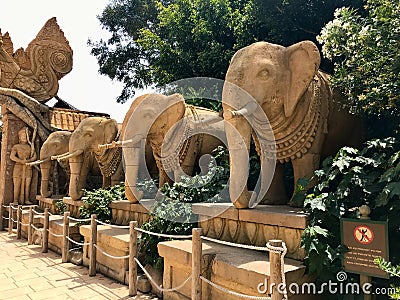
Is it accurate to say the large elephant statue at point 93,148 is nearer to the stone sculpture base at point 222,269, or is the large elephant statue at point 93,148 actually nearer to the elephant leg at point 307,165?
the stone sculpture base at point 222,269

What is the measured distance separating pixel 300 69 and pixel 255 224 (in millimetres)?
1749

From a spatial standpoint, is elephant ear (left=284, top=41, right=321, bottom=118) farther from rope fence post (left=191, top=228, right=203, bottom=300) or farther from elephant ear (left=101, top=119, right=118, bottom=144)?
elephant ear (left=101, top=119, right=118, bottom=144)

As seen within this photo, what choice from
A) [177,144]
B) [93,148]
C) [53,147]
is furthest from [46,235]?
[177,144]

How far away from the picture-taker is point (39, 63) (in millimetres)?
12148

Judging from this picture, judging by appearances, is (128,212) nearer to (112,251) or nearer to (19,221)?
(112,251)

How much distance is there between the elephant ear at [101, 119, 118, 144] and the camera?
7.72 meters

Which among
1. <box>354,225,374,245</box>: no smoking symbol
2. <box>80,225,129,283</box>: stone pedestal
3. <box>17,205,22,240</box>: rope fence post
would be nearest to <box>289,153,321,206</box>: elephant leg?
<box>354,225,374,245</box>: no smoking symbol

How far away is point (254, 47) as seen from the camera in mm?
3889

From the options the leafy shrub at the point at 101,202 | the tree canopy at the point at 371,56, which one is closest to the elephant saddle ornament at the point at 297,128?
the tree canopy at the point at 371,56

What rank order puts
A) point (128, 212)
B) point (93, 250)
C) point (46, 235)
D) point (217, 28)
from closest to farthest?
point (93, 250) → point (128, 212) → point (46, 235) → point (217, 28)

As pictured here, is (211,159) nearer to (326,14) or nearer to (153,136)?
(153,136)

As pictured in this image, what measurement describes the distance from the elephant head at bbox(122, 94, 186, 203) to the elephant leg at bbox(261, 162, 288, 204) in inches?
80.6

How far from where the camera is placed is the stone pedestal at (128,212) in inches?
227

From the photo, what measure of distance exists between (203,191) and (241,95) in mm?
2111
